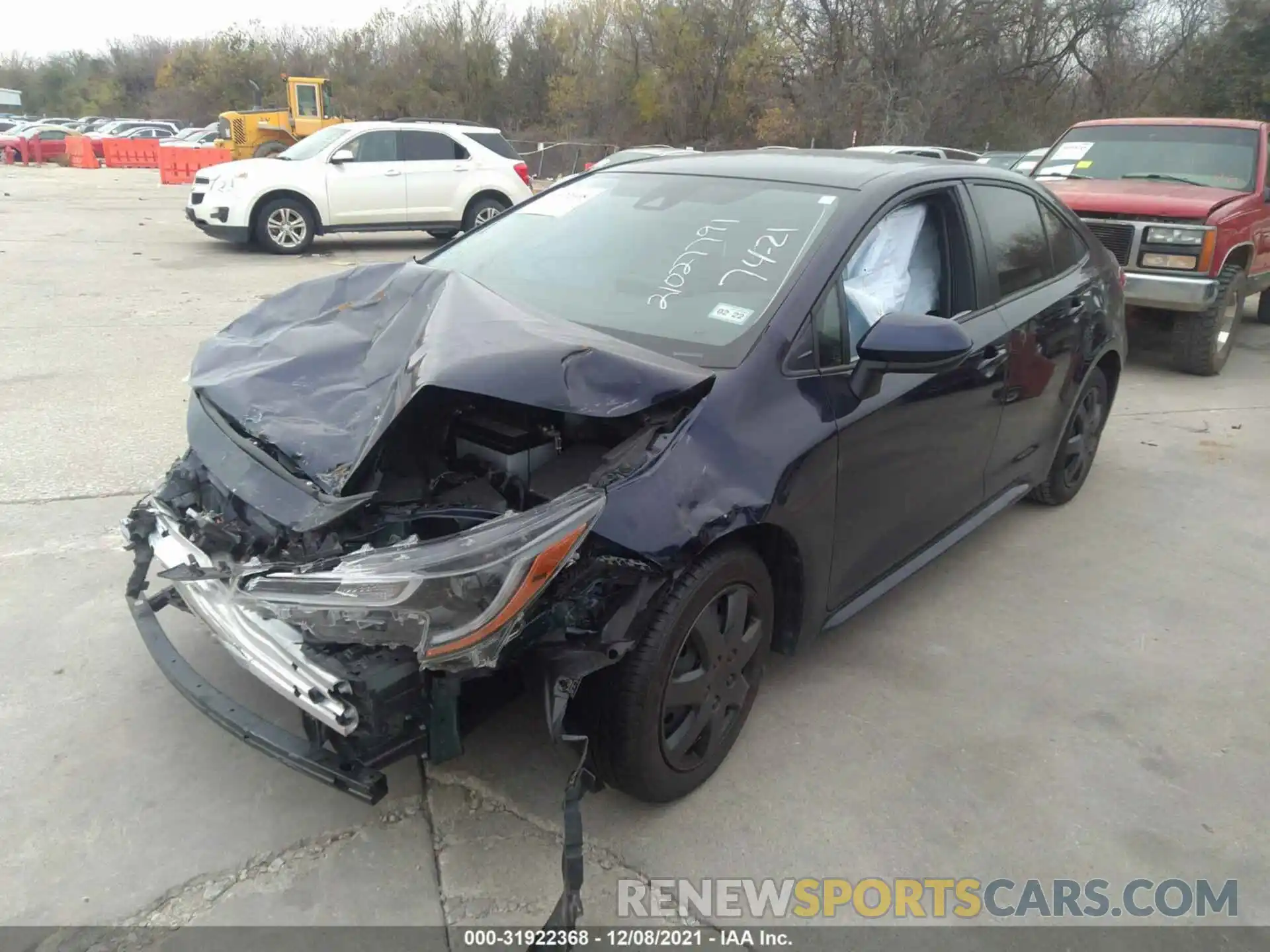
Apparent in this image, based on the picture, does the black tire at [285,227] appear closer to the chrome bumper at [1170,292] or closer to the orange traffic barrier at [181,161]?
the chrome bumper at [1170,292]

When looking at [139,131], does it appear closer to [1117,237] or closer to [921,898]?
[1117,237]

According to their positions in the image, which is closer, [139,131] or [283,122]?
[283,122]

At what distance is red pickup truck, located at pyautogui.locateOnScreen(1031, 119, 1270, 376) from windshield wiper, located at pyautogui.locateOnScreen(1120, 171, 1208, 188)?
11 millimetres

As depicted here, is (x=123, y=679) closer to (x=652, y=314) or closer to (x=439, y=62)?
(x=652, y=314)

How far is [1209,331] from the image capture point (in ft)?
24.8

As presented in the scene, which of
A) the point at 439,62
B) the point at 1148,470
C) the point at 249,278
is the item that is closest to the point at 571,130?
the point at 439,62

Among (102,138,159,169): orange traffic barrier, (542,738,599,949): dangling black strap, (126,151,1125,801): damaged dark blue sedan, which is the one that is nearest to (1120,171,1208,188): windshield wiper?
(126,151,1125,801): damaged dark blue sedan

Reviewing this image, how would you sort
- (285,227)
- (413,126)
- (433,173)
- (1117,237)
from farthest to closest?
(433,173)
(413,126)
(285,227)
(1117,237)

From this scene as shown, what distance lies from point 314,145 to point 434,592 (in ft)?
40.0

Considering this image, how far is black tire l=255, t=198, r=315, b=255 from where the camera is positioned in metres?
12.2

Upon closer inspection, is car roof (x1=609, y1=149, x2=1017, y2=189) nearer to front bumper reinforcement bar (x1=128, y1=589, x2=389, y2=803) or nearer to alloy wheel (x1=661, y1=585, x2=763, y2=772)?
alloy wheel (x1=661, y1=585, x2=763, y2=772)

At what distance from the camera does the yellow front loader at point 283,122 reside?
2261cm

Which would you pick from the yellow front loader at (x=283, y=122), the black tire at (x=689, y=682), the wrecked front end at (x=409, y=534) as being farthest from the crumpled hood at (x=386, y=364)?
the yellow front loader at (x=283, y=122)

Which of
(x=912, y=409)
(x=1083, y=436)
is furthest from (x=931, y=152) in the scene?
(x=912, y=409)
